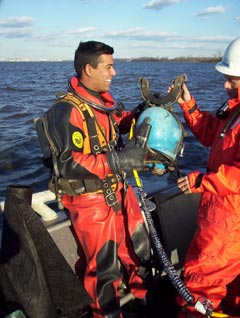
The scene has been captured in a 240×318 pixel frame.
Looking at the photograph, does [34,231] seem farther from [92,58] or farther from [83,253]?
[92,58]

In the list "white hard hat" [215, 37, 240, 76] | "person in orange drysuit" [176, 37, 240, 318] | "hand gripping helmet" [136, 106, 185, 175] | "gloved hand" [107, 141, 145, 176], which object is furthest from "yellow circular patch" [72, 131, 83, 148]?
"white hard hat" [215, 37, 240, 76]

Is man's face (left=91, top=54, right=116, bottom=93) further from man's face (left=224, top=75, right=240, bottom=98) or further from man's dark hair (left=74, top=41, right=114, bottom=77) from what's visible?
man's face (left=224, top=75, right=240, bottom=98)

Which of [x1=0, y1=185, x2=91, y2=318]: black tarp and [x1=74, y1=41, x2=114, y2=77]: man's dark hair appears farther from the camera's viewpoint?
[x1=74, y1=41, x2=114, y2=77]: man's dark hair

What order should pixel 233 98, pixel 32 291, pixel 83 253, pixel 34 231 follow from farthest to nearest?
pixel 83 253 < pixel 233 98 < pixel 34 231 < pixel 32 291

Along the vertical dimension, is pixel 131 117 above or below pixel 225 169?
above

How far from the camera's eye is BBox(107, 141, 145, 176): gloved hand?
275cm

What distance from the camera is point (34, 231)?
264 cm

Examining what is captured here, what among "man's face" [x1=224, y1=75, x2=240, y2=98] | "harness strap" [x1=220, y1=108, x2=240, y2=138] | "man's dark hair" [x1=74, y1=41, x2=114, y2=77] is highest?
"man's dark hair" [x1=74, y1=41, x2=114, y2=77]

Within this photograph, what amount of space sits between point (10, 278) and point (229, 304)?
6.21ft

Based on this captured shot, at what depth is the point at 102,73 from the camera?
3074 mm

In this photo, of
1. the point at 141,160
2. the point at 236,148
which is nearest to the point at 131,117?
the point at 141,160

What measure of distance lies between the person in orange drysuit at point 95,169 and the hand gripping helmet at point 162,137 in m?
0.12

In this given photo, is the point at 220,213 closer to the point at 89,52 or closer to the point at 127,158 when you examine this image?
the point at 127,158

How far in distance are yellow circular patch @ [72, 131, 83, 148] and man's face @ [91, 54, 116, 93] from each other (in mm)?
547
